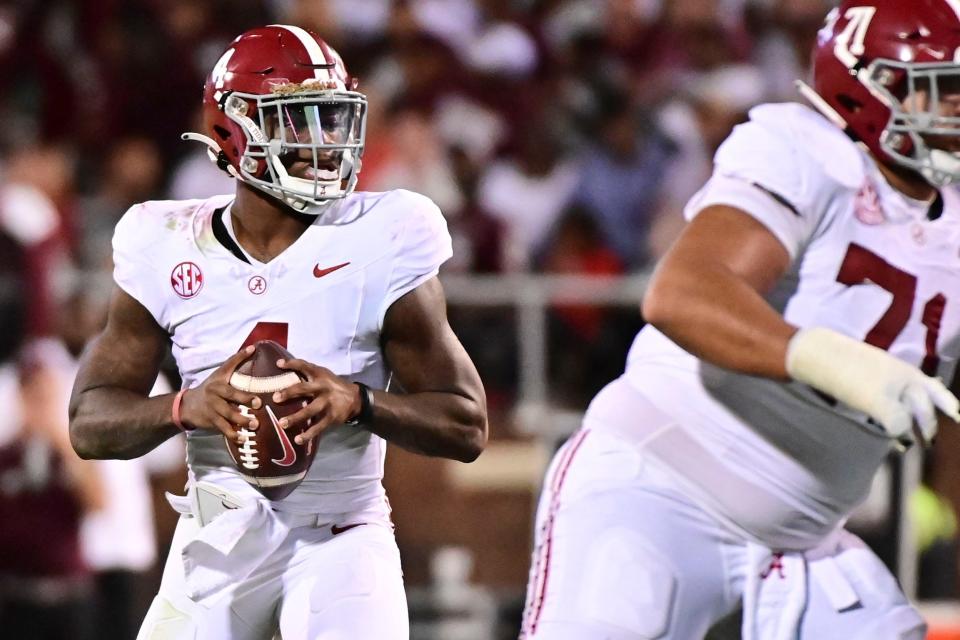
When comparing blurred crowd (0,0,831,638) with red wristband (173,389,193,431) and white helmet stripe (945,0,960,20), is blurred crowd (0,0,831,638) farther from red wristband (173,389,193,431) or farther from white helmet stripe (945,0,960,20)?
white helmet stripe (945,0,960,20)

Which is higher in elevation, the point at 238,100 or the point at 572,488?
the point at 238,100

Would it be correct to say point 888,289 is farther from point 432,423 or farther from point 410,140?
point 410,140

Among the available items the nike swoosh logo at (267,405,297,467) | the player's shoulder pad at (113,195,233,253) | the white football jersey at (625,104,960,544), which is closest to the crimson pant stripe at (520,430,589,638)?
the white football jersey at (625,104,960,544)

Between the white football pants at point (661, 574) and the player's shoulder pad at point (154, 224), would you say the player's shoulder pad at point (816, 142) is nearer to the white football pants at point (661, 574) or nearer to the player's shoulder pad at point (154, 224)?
the white football pants at point (661, 574)

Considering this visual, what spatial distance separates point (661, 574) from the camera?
2783 millimetres

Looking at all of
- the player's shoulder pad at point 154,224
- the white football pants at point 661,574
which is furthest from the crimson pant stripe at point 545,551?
the player's shoulder pad at point 154,224

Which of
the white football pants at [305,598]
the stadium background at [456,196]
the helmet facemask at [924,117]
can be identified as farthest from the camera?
the stadium background at [456,196]

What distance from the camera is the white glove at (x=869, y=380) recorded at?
94.0 inches

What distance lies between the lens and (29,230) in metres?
6.18

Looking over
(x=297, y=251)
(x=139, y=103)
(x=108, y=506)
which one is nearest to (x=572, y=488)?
(x=297, y=251)

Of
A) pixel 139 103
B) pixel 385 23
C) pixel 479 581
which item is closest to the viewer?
pixel 479 581

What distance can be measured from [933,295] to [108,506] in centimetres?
360

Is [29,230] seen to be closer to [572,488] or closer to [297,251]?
[297,251]

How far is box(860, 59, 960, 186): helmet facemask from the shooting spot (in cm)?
279
